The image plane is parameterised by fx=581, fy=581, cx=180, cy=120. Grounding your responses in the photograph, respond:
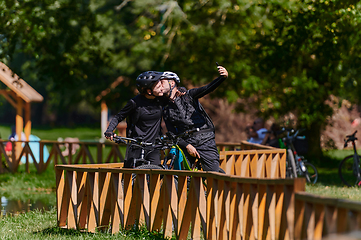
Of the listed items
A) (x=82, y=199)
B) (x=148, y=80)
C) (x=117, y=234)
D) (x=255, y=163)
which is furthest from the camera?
(x=255, y=163)

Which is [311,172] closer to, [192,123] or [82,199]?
[192,123]

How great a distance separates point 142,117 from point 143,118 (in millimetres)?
19

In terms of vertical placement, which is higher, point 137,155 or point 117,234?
point 137,155

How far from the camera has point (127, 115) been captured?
24.1 feet

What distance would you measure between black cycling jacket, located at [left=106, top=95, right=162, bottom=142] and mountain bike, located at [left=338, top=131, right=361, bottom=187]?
572cm

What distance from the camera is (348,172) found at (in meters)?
12.2

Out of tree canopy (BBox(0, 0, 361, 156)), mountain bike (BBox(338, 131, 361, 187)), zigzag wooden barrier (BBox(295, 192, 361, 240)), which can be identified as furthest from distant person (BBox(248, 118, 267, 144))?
zigzag wooden barrier (BBox(295, 192, 361, 240))

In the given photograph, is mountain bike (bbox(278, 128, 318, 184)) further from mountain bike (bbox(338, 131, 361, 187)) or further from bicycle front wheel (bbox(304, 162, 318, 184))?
mountain bike (bbox(338, 131, 361, 187))

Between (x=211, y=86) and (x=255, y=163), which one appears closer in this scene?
(x=211, y=86)

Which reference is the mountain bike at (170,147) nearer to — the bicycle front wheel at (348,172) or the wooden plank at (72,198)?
the wooden plank at (72,198)

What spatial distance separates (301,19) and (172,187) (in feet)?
26.4

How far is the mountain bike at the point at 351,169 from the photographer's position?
11.8 meters

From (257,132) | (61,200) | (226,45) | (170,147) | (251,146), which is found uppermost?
(226,45)

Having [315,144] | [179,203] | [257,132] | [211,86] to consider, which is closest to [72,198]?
[179,203]
